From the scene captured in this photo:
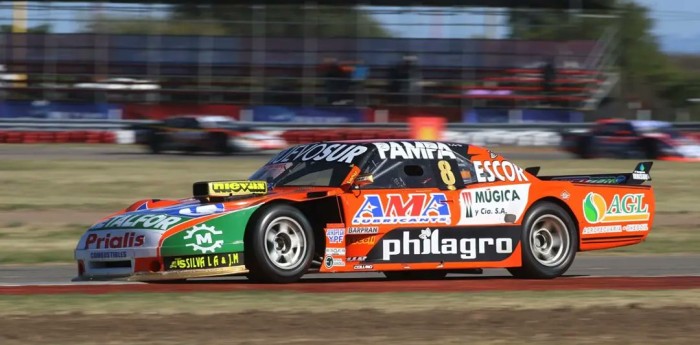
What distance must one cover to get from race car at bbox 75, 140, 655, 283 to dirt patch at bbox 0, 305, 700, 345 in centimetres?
147

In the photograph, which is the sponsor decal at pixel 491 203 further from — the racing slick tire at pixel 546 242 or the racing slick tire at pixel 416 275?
the racing slick tire at pixel 416 275

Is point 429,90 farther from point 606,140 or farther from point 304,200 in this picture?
point 304,200

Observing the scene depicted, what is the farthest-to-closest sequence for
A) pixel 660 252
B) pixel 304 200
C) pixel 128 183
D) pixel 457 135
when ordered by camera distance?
pixel 457 135
pixel 128 183
pixel 660 252
pixel 304 200

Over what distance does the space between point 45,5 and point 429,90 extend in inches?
520

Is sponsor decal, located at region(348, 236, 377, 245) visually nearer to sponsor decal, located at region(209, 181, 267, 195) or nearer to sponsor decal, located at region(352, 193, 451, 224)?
sponsor decal, located at region(352, 193, 451, 224)

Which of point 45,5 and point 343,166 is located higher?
point 45,5

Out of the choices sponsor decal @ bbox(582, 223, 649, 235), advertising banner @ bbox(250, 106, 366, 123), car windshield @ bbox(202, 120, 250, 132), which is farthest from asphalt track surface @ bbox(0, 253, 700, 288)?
advertising banner @ bbox(250, 106, 366, 123)

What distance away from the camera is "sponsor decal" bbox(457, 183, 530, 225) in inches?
395

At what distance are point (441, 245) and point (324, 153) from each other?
1216 millimetres

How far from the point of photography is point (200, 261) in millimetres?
8844

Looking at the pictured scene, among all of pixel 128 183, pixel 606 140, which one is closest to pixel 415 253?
pixel 128 183

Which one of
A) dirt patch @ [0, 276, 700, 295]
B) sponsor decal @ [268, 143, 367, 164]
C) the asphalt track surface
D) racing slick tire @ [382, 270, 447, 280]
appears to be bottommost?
the asphalt track surface

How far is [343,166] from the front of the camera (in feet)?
31.9

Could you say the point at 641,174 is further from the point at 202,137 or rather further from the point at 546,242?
the point at 202,137
